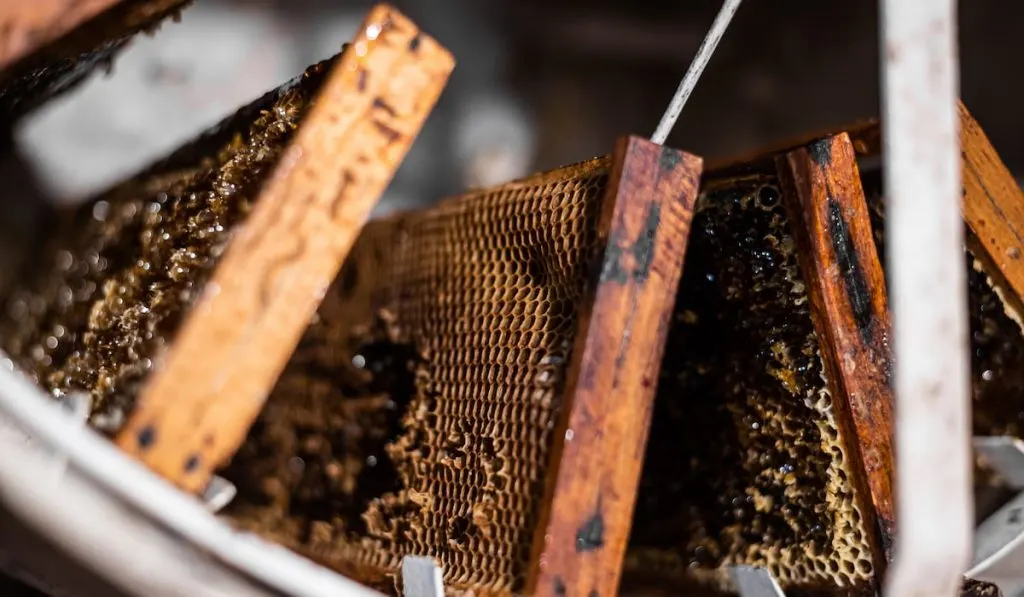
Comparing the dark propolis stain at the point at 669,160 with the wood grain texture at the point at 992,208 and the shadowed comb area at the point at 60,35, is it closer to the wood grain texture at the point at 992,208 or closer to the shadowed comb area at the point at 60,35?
the wood grain texture at the point at 992,208

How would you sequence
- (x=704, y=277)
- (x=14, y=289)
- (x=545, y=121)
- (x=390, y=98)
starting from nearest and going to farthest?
1. (x=390, y=98)
2. (x=704, y=277)
3. (x=14, y=289)
4. (x=545, y=121)

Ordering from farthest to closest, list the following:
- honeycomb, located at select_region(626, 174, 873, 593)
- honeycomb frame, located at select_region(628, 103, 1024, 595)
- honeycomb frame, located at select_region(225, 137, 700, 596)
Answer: honeycomb, located at select_region(626, 174, 873, 593) → honeycomb frame, located at select_region(628, 103, 1024, 595) → honeycomb frame, located at select_region(225, 137, 700, 596)

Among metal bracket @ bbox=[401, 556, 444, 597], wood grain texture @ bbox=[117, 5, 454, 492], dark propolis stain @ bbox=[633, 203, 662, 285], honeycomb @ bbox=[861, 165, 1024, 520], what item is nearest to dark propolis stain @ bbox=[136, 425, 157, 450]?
wood grain texture @ bbox=[117, 5, 454, 492]

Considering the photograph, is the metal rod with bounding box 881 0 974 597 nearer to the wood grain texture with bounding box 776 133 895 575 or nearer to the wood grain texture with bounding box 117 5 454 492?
the wood grain texture with bounding box 776 133 895 575

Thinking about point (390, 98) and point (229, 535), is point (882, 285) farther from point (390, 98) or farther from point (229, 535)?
point (229, 535)

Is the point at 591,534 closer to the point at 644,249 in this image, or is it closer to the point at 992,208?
the point at 644,249

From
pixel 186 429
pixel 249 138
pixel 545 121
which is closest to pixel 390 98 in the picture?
pixel 249 138
